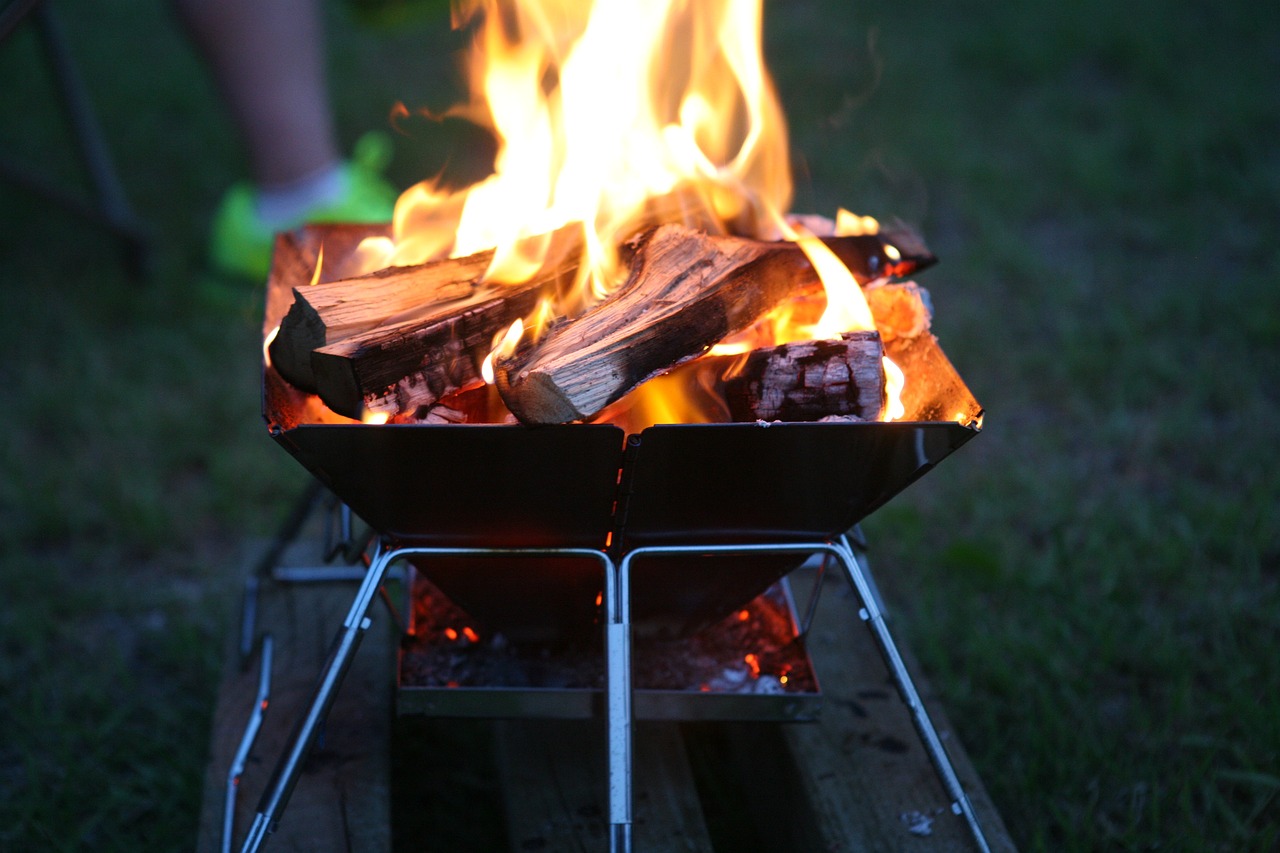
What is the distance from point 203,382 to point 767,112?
6.09 feet

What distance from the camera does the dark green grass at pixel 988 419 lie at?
5.84ft

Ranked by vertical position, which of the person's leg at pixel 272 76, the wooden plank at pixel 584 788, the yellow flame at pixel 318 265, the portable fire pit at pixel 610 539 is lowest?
the wooden plank at pixel 584 788

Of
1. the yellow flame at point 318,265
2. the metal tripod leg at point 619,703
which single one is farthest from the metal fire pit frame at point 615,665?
the yellow flame at point 318,265

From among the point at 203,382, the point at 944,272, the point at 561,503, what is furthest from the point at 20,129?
the point at 561,503

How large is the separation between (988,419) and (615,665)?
1.80 meters

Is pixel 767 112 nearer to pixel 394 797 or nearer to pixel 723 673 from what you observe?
pixel 723 673

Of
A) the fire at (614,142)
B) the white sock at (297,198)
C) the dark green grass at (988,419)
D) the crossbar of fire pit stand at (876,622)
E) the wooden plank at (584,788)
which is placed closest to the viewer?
the crossbar of fire pit stand at (876,622)

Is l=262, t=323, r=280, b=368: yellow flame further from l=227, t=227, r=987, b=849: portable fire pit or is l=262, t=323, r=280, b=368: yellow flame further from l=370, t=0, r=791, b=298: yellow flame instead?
l=370, t=0, r=791, b=298: yellow flame

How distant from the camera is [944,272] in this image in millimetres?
3354

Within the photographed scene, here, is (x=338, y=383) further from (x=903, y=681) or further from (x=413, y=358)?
(x=903, y=681)

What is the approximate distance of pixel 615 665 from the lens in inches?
46.7

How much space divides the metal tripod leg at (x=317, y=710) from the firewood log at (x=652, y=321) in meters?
0.27

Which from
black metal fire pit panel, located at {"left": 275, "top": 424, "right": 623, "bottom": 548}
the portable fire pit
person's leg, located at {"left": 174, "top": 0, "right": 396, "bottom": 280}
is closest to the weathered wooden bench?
the portable fire pit

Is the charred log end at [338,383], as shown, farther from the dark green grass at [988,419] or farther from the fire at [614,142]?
the dark green grass at [988,419]
